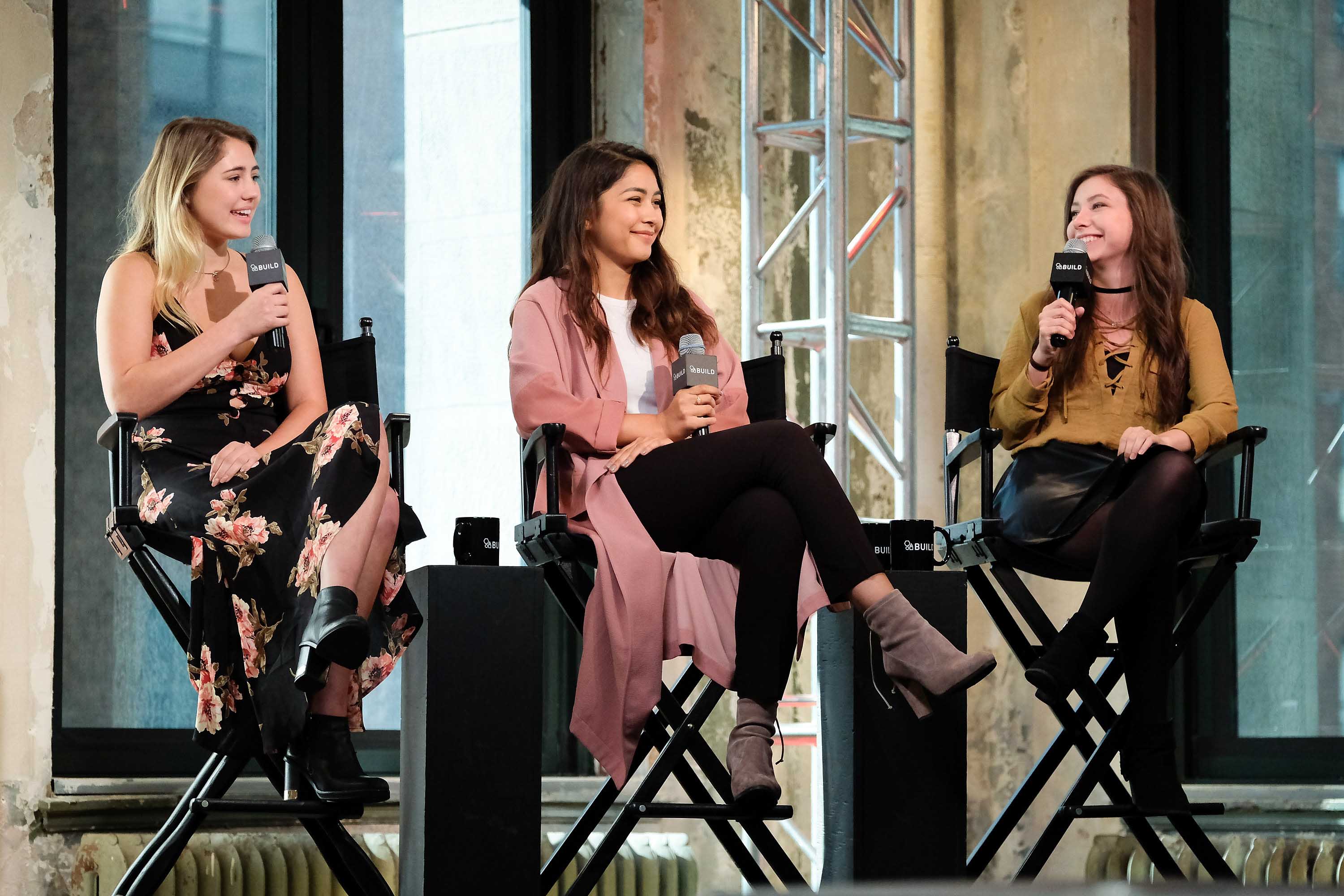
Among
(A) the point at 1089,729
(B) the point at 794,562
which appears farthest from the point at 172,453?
(A) the point at 1089,729

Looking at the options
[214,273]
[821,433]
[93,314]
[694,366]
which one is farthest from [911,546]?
[93,314]

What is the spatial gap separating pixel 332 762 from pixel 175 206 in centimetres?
113

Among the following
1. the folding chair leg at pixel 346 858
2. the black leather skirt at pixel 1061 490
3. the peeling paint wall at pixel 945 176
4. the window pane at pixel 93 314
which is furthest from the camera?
the peeling paint wall at pixel 945 176

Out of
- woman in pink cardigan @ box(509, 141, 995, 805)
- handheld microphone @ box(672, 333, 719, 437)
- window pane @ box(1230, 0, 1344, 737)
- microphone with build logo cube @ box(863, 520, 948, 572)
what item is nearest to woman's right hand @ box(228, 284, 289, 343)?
woman in pink cardigan @ box(509, 141, 995, 805)

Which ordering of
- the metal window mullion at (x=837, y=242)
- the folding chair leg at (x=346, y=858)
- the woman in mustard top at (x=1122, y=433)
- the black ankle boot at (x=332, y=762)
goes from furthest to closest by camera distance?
the metal window mullion at (x=837, y=242) → the woman in mustard top at (x=1122, y=433) → the folding chair leg at (x=346, y=858) → the black ankle boot at (x=332, y=762)

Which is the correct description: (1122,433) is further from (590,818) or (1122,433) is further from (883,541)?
(590,818)

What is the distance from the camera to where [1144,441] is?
259 centimetres

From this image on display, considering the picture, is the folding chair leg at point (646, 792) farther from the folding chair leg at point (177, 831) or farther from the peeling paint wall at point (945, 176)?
the peeling paint wall at point (945, 176)

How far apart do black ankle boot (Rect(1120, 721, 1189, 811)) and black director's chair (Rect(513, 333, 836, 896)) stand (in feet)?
2.03

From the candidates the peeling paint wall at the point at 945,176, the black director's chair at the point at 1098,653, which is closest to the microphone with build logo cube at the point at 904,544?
the black director's chair at the point at 1098,653

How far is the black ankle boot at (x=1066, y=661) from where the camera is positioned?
2.40m

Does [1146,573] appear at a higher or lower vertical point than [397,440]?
lower

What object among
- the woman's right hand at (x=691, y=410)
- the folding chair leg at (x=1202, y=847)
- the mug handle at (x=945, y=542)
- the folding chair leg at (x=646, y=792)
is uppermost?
the woman's right hand at (x=691, y=410)

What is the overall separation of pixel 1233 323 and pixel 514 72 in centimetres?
207
